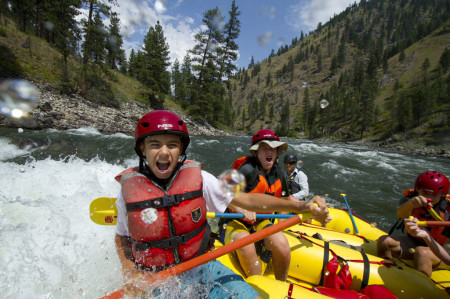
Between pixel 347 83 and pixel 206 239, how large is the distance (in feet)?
370

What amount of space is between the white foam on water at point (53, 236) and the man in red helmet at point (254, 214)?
145 cm

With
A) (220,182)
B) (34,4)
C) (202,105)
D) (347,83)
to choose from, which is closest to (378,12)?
(347,83)

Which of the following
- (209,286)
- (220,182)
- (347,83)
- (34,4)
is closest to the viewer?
(209,286)

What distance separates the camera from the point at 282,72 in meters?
139

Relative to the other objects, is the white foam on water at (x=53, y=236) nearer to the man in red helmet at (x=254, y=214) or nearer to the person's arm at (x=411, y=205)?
the man in red helmet at (x=254, y=214)

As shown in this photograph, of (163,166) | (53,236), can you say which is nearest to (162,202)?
(163,166)

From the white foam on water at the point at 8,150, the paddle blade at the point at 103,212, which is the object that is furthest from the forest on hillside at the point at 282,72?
the paddle blade at the point at 103,212

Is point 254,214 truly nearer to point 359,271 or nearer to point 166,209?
point 166,209

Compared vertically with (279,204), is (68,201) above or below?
below

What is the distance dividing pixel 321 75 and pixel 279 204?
13847 centimetres

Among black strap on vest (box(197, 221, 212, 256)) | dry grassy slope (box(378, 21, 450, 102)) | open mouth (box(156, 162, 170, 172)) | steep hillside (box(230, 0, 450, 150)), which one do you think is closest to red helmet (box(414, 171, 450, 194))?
black strap on vest (box(197, 221, 212, 256))

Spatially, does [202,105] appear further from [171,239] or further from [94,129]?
[171,239]

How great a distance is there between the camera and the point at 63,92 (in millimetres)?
15125

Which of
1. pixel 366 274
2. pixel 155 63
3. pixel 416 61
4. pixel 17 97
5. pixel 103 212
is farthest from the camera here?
pixel 416 61
